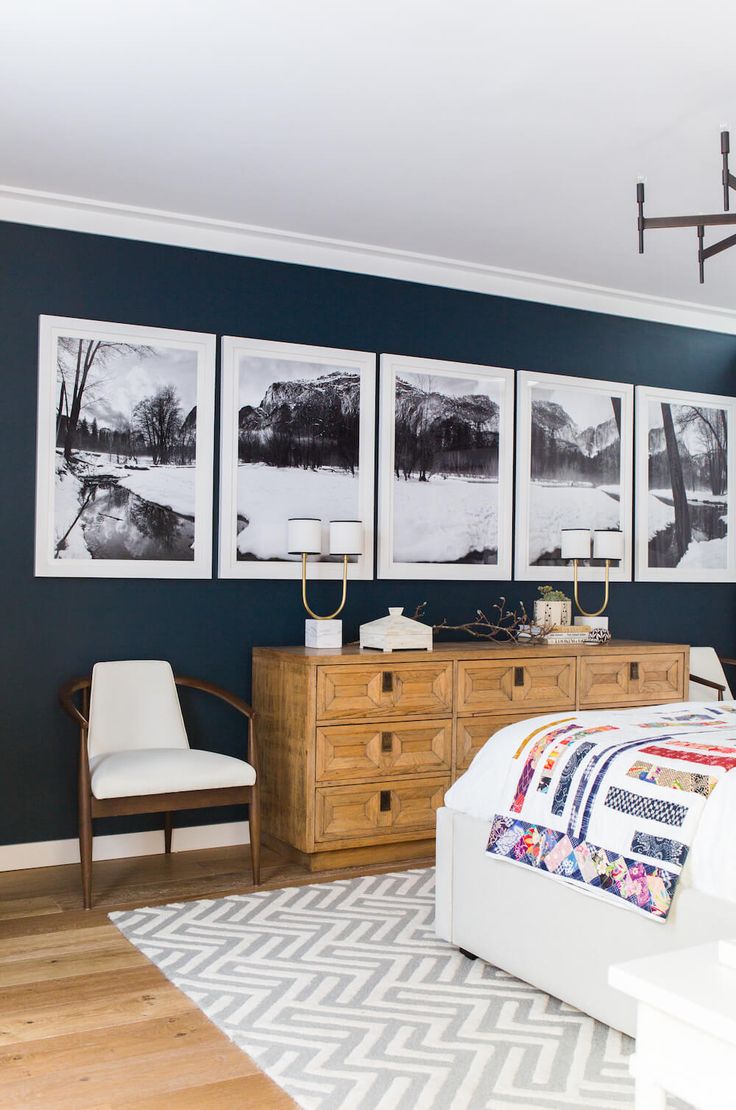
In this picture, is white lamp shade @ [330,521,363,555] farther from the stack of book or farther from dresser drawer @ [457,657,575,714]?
the stack of book

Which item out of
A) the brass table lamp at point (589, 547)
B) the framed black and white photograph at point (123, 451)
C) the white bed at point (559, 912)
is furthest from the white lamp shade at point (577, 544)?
the framed black and white photograph at point (123, 451)

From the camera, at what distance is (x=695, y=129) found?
11.6 ft

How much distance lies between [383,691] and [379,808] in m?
0.48

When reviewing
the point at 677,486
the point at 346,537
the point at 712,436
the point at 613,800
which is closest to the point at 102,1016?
the point at 613,800

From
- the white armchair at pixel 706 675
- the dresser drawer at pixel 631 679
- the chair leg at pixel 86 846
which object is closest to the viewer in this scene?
the chair leg at pixel 86 846

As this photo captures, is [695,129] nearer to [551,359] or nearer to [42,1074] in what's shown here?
[551,359]

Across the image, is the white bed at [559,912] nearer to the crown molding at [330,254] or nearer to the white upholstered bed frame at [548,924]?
the white upholstered bed frame at [548,924]

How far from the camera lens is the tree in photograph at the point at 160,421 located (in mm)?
4480

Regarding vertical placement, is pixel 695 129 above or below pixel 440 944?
above

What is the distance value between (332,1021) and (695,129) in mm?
3043

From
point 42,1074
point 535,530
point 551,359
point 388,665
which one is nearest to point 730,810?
point 42,1074

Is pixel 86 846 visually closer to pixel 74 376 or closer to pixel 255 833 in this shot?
pixel 255 833

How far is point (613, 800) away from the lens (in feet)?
9.01

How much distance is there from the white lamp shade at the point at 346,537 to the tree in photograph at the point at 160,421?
0.79m
